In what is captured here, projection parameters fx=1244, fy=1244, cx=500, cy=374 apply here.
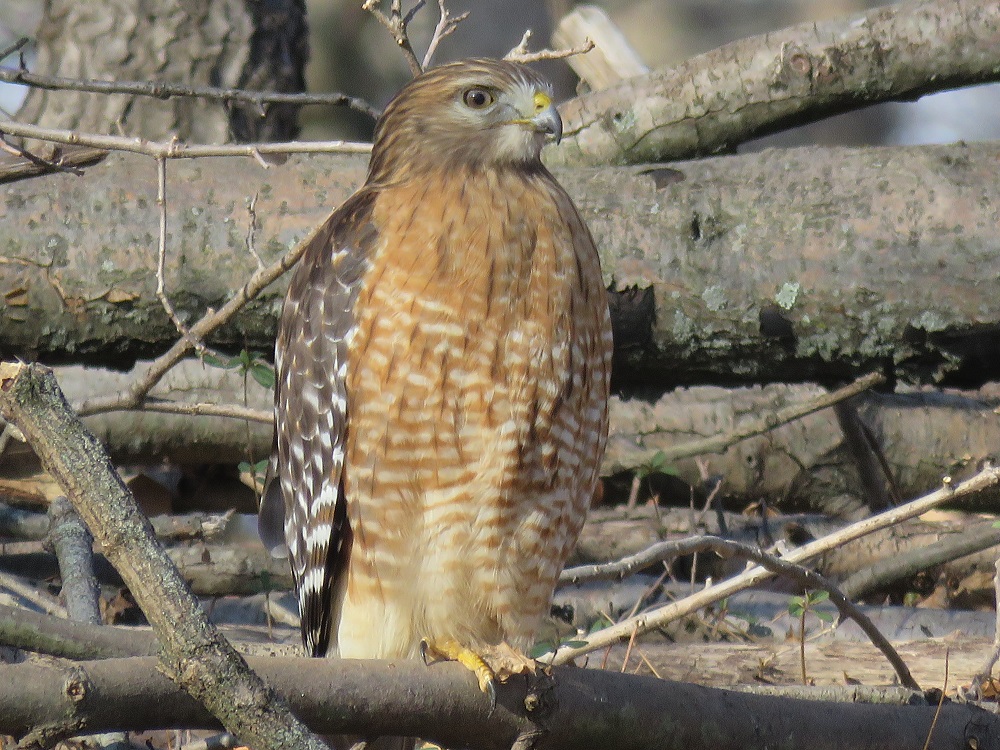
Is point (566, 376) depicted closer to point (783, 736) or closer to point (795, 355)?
point (783, 736)

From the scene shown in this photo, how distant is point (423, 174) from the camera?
3.45 metres

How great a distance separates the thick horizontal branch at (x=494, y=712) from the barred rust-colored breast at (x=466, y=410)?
0.52 meters

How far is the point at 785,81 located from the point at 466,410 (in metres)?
3.22

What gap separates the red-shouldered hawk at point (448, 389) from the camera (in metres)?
3.13

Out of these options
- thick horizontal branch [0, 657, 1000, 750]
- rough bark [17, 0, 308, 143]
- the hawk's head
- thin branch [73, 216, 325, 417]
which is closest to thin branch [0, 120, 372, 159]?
the hawk's head

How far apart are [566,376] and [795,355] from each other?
181 cm

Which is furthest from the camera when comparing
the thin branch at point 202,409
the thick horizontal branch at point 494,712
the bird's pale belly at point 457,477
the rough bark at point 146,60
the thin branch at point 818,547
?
the rough bark at point 146,60

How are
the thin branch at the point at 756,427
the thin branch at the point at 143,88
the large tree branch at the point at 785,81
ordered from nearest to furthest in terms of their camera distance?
the thin branch at the point at 143,88 < the thin branch at the point at 756,427 < the large tree branch at the point at 785,81

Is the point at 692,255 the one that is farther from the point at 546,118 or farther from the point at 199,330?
the point at 199,330

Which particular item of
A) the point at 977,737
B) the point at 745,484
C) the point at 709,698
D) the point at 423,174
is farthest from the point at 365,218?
the point at 745,484

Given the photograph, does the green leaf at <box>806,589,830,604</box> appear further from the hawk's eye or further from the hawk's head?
the hawk's eye

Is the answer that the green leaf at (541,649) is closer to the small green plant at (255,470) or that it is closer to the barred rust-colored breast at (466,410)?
the barred rust-colored breast at (466,410)

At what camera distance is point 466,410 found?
3.11 m

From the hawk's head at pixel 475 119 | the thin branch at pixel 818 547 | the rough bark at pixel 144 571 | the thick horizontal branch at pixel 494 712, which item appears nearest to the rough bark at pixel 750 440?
the hawk's head at pixel 475 119
